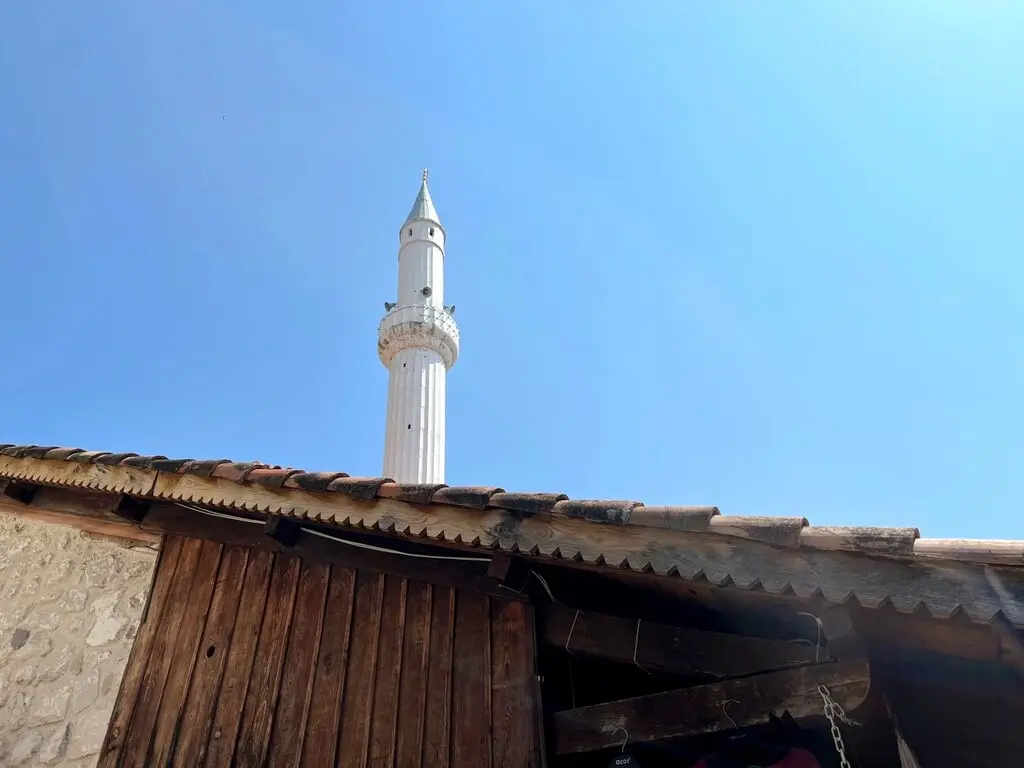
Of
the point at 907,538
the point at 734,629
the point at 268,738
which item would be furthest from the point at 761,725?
the point at 268,738

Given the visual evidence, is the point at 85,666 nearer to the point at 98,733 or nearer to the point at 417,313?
the point at 98,733

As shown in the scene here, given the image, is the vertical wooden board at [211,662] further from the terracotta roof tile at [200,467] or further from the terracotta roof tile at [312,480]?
the terracotta roof tile at [312,480]

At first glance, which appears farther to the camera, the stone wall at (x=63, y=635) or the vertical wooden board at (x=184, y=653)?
the stone wall at (x=63, y=635)

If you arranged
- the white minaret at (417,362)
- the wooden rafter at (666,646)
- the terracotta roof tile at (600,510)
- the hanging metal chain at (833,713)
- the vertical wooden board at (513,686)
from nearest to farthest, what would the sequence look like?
the hanging metal chain at (833,713), the terracotta roof tile at (600,510), the wooden rafter at (666,646), the vertical wooden board at (513,686), the white minaret at (417,362)

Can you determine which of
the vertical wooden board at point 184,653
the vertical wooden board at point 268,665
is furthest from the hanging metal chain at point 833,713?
the vertical wooden board at point 184,653

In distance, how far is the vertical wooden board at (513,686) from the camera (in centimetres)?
273

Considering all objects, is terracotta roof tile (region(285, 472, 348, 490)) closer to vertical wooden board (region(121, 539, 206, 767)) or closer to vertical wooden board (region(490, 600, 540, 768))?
vertical wooden board (region(490, 600, 540, 768))

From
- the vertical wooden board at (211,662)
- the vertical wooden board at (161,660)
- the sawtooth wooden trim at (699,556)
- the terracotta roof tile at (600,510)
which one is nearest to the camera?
the sawtooth wooden trim at (699,556)

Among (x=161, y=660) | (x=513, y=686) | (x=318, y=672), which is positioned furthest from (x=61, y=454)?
(x=513, y=686)

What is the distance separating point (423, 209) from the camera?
19734mm

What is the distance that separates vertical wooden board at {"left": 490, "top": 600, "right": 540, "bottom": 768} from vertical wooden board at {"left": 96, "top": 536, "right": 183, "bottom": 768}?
6.47 feet

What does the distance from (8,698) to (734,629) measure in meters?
3.78

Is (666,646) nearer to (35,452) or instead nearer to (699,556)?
(699,556)

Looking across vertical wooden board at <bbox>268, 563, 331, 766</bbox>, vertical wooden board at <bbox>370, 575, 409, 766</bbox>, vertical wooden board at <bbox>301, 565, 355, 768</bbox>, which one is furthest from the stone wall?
vertical wooden board at <bbox>370, 575, 409, 766</bbox>
